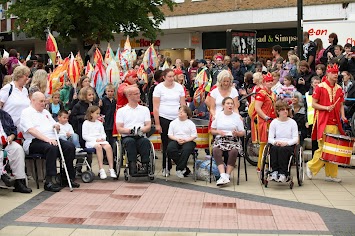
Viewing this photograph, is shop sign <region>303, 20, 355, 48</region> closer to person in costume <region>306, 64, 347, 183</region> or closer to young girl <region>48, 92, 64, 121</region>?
person in costume <region>306, 64, 347, 183</region>

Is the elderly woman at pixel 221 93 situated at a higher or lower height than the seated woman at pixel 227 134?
higher

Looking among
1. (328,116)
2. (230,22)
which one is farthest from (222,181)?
(230,22)

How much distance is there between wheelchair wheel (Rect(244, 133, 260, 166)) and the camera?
1387 centimetres

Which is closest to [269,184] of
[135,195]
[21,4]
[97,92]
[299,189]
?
[299,189]

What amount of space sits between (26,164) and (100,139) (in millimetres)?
1399

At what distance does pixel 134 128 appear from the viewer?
12.1m

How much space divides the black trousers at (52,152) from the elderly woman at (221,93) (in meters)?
2.80

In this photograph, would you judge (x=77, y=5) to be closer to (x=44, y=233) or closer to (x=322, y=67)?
(x=322, y=67)

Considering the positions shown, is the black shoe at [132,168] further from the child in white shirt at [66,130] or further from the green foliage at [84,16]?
the green foliage at [84,16]

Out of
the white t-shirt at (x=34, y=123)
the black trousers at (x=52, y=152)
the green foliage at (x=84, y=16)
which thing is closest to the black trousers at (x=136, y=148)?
the black trousers at (x=52, y=152)

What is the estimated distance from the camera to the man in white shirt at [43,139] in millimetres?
11141

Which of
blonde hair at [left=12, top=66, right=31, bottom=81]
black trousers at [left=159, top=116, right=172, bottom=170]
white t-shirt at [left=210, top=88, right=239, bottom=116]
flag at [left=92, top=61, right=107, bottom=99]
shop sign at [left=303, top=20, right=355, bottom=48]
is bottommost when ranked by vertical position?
black trousers at [left=159, top=116, right=172, bottom=170]

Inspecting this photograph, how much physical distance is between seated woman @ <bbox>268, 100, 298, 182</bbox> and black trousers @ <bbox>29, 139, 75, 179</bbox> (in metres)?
3.31

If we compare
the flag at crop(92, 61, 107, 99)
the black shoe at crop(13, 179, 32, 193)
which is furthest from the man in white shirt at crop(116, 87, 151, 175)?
the flag at crop(92, 61, 107, 99)
